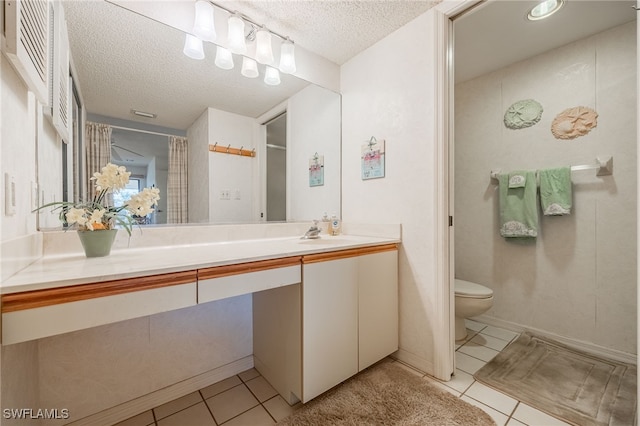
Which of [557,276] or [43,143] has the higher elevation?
[43,143]

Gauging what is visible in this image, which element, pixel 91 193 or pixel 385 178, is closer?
pixel 91 193

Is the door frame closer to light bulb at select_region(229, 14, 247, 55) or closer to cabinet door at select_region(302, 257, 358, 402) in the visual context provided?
cabinet door at select_region(302, 257, 358, 402)

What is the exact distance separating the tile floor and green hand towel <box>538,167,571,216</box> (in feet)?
4.26

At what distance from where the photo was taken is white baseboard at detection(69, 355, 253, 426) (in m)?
1.16

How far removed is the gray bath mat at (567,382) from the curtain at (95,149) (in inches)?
91.9

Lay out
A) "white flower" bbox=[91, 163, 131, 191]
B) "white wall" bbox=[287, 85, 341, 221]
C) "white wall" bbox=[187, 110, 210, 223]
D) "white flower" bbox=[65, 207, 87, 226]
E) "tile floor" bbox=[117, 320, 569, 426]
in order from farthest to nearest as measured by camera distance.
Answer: "white wall" bbox=[287, 85, 341, 221], "white wall" bbox=[187, 110, 210, 223], "tile floor" bbox=[117, 320, 569, 426], "white flower" bbox=[91, 163, 131, 191], "white flower" bbox=[65, 207, 87, 226]

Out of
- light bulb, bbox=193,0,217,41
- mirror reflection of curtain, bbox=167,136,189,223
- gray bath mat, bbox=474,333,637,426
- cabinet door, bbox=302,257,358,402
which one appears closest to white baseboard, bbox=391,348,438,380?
gray bath mat, bbox=474,333,637,426

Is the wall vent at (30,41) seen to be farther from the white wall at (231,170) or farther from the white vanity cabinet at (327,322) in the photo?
the white vanity cabinet at (327,322)

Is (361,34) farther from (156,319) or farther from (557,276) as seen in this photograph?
(557,276)

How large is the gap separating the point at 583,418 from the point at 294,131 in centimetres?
230

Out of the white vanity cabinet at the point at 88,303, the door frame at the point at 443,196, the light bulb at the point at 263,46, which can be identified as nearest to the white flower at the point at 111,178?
the white vanity cabinet at the point at 88,303

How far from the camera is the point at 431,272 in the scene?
1.54 meters

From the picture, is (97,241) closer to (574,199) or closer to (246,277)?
(246,277)

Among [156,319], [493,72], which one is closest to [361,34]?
[493,72]
